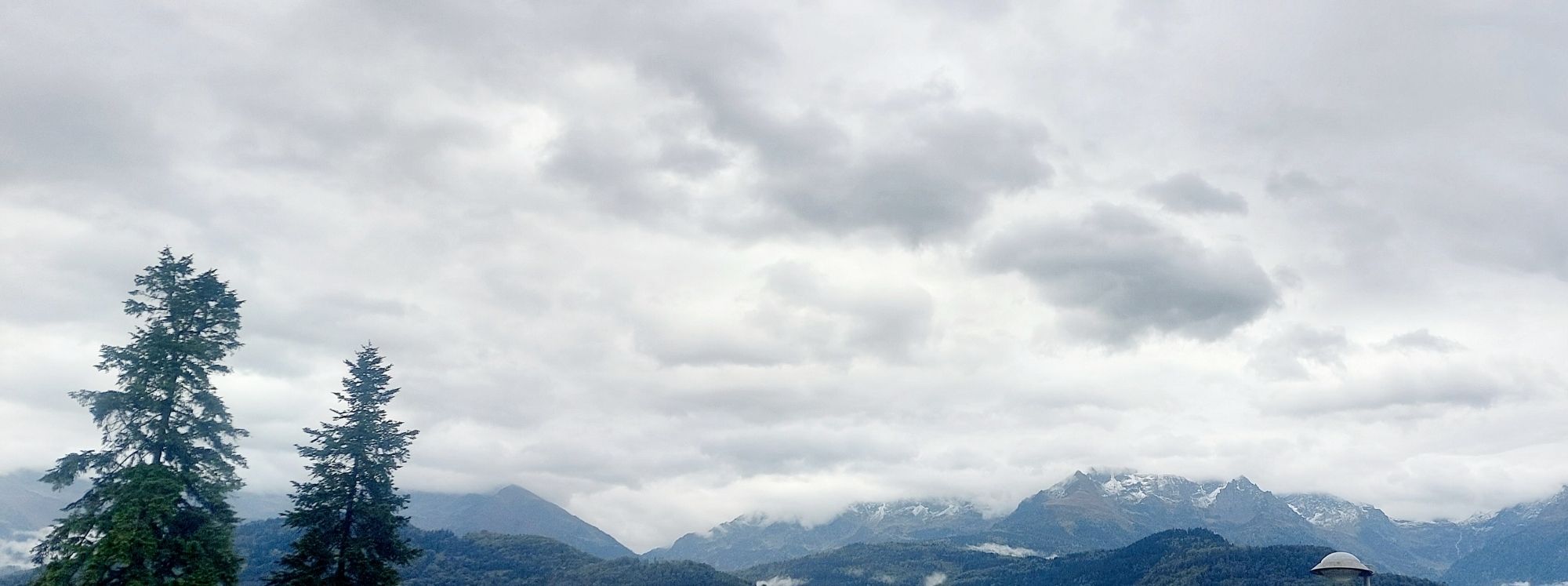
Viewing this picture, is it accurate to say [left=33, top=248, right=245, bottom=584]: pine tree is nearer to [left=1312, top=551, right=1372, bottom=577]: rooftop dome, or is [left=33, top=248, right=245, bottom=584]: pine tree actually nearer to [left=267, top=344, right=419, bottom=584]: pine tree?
[left=267, top=344, right=419, bottom=584]: pine tree

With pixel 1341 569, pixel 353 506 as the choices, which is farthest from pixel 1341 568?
pixel 353 506

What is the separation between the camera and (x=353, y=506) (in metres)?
49.0

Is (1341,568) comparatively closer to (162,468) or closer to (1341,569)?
(1341,569)

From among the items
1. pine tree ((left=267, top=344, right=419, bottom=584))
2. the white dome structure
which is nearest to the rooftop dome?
the white dome structure

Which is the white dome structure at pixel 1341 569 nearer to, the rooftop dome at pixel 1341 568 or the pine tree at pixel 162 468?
the rooftop dome at pixel 1341 568

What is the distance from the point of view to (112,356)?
137 feet

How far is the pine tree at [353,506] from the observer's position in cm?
4769

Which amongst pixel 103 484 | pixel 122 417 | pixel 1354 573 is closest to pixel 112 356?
pixel 122 417

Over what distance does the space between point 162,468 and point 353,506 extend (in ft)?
30.5

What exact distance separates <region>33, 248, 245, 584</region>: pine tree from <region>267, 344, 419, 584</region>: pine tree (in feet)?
14.2

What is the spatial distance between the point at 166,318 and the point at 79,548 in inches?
378

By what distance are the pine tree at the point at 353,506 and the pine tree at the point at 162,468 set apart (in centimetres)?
433

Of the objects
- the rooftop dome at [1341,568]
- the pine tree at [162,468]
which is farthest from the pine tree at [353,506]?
the rooftop dome at [1341,568]

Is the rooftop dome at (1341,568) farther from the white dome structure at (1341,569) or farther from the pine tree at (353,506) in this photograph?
the pine tree at (353,506)
